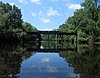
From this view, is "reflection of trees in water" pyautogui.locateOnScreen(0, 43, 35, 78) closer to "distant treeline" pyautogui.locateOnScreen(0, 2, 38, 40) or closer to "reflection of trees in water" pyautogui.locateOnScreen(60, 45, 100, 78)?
"reflection of trees in water" pyautogui.locateOnScreen(60, 45, 100, 78)

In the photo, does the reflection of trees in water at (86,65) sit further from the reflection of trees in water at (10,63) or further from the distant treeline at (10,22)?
the distant treeline at (10,22)

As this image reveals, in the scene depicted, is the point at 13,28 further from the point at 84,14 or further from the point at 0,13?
the point at 84,14

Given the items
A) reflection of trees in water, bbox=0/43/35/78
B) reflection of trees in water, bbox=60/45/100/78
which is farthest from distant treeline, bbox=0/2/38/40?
reflection of trees in water, bbox=60/45/100/78

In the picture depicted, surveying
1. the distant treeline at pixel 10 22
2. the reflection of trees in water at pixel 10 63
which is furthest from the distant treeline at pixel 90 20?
the reflection of trees in water at pixel 10 63

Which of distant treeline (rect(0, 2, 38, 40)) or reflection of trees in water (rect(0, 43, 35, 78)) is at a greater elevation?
distant treeline (rect(0, 2, 38, 40))

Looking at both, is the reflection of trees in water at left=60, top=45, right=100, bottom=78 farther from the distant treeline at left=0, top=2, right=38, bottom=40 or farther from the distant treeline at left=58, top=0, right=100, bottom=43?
the distant treeline at left=0, top=2, right=38, bottom=40

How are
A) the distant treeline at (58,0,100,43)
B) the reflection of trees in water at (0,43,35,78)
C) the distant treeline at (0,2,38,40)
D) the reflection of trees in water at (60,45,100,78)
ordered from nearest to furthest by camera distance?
the reflection of trees in water at (60,45,100,78) < the reflection of trees in water at (0,43,35,78) < the distant treeline at (58,0,100,43) < the distant treeline at (0,2,38,40)

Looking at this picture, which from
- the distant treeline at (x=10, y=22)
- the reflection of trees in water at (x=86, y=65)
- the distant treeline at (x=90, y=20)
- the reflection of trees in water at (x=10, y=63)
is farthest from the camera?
the distant treeline at (x=10, y=22)

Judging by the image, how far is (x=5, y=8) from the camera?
10912 cm

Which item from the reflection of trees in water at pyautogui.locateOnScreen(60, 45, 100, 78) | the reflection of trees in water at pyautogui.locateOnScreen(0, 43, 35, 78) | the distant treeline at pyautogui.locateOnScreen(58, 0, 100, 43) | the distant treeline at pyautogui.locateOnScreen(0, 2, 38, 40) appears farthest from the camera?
the distant treeline at pyautogui.locateOnScreen(0, 2, 38, 40)

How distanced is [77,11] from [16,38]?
78.4ft

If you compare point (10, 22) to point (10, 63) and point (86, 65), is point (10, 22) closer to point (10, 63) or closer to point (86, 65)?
point (10, 63)

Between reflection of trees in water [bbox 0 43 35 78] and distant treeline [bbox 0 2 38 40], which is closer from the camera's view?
reflection of trees in water [bbox 0 43 35 78]

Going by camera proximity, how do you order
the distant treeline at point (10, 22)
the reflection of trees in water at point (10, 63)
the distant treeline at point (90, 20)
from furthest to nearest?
1. the distant treeline at point (10, 22)
2. the distant treeline at point (90, 20)
3. the reflection of trees in water at point (10, 63)
